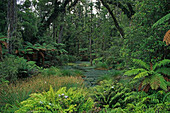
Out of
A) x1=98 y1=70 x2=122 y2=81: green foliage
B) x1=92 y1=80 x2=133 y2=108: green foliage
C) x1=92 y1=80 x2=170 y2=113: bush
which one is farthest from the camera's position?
x1=98 y1=70 x2=122 y2=81: green foliage

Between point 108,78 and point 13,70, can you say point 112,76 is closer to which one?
point 108,78

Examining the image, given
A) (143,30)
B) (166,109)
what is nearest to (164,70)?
(166,109)

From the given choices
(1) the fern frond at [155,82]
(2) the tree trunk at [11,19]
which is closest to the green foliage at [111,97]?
(1) the fern frond at [155,82]

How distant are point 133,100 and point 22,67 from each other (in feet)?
13.1

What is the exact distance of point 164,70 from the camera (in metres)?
3.12

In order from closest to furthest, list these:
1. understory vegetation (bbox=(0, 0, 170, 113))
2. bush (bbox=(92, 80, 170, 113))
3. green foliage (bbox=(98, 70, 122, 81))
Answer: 1. understory vegetation (bbox=(0, 0, 170, 113))
2. bush (bbox=(92, 80, 170, 113))
3. green foliage (bbox=(98, 70, 122, 81))

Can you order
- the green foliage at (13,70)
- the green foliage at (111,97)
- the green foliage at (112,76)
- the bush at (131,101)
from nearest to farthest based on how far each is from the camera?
the bush at (131,101)
the green foliage at (111,97)
the green foliage at (13,70)
the green foliage at (112,76)

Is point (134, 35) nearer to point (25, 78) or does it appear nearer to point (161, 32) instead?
point (161, 32)

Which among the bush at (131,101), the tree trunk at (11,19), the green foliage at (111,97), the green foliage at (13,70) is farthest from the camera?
the tree trunk at (11,19)

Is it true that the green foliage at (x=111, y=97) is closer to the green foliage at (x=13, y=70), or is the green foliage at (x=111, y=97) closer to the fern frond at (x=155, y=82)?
the fern frond at (x=155, y=82)

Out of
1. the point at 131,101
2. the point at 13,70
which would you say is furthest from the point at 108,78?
the point at 13,70

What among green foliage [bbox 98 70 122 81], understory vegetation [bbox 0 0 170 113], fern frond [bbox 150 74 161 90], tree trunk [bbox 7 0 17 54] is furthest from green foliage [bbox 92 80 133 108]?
tree trunk [bbox 7 0 17 54]

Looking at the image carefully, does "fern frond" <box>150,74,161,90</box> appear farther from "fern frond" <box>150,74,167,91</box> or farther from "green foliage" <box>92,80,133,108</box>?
"green foliage" <box>92,80,133,108</box>

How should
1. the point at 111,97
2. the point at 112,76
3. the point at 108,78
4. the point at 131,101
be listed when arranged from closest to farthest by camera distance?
1. the point at 131,101
2. the point at 111,97
3. the point at 108,78
4. the point at 112,76
